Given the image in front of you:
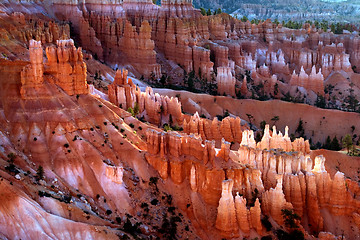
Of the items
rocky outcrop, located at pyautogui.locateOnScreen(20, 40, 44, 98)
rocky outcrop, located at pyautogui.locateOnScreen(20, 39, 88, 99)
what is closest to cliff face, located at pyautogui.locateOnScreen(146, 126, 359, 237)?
rocky outcrop, located at pyautogui.locateOnScreen(20, 39, 88, 99)

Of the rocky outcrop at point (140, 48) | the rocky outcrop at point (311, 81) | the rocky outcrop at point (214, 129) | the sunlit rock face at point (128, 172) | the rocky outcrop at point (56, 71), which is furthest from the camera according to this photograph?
the rocky outcrop at point (311, 81)

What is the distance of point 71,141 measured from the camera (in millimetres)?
41000

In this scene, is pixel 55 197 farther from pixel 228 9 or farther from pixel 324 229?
pixel 228 9

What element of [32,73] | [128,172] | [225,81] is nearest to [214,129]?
[128,172]

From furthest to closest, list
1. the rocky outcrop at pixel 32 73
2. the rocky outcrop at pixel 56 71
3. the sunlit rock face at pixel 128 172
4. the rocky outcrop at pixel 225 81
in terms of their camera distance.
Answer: the rocky outcrop at pixel 225 81 → the rocky outcrop at pixel 56 71 → the rocky outcrop at pixel 32 73 → the sunlit rock face at pixel 128 172

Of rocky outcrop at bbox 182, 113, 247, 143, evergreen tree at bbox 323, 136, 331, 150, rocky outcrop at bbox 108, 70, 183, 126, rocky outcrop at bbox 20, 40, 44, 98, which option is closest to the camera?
rocky outcrop at bbox 20, 40, 44, 98

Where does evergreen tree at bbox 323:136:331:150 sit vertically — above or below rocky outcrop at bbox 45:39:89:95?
below

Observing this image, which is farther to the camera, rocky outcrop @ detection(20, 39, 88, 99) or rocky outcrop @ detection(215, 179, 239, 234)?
rocky outcrop @ detection(20, 39, 88, 99)

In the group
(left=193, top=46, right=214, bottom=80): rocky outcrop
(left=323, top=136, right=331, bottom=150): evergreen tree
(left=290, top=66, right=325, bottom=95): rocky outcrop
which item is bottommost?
(left=323, top=136, right=331, bottom=150): evergreen tree

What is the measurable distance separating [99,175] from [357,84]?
215 ft

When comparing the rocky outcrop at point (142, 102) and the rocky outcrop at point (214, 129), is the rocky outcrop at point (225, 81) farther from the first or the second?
the rocky outcrop at point (214, 129)

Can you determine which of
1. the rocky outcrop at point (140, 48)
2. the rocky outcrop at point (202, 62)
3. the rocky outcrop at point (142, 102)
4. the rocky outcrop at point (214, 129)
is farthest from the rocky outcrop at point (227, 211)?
the rocky outcrop at point (202, 62)

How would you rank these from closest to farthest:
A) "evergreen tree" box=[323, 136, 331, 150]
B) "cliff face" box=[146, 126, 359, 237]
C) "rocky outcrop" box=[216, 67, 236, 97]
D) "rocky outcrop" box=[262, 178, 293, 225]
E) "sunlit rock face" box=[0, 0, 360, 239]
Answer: "sunlit rock face" box=[0, 0, 360, 239], "cliff face" box=[146, 126, 359, 237], "rocky outcrop" box=[262, 178, 293, 225], "evergreen tree" box=[323, 136, 331, 150], "rocky outcrop" box=[216, 67, 236, 97]

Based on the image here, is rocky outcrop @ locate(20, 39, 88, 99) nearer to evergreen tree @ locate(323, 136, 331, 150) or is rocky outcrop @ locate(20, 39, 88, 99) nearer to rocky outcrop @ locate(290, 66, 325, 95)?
evergreen tree @ locate(323, 136, 331, 150)
